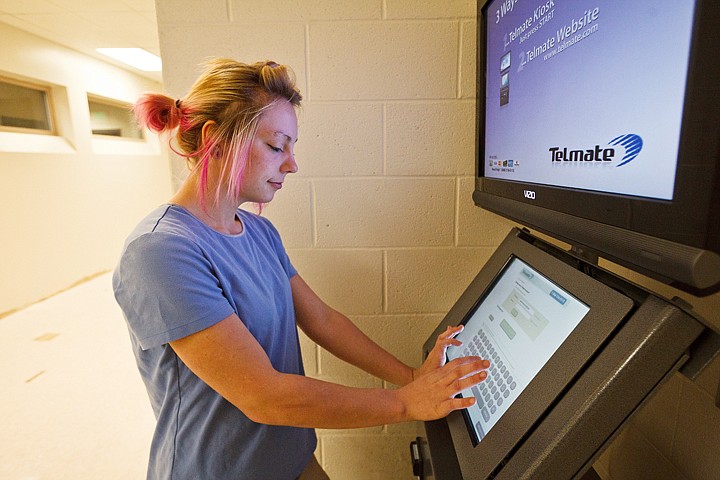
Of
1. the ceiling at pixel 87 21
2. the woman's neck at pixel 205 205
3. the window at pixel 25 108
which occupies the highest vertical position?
the ceiling at pixel 87 21

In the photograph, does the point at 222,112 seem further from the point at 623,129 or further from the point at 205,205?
the point at 623,129

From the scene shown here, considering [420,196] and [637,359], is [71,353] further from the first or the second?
[637,359]

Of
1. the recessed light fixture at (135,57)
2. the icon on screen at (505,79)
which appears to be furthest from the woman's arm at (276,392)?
the recessed light fixture at (135,57)

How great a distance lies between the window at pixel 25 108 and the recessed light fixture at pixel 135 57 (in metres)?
0.85

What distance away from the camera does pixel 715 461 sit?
719mm

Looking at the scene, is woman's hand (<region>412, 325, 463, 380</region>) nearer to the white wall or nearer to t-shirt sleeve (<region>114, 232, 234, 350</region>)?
t-shirt sleeve (<region>114, 232, 234, 350</region>)

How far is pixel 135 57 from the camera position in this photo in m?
5.36

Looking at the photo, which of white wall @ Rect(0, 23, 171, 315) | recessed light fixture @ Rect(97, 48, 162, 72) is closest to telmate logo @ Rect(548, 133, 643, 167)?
white wall @ Rect(0, 23, 171, 315)

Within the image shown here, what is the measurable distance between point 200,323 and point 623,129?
74cm

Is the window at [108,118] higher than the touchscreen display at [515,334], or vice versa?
the window at [108,118]

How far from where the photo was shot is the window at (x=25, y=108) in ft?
14.1

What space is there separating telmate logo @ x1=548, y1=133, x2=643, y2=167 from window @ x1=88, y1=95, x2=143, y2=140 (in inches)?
236

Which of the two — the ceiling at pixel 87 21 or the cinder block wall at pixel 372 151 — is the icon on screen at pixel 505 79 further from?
the ceiling at pixel 87 21

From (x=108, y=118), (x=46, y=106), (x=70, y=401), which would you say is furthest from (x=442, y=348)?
(x=108, y=118)
